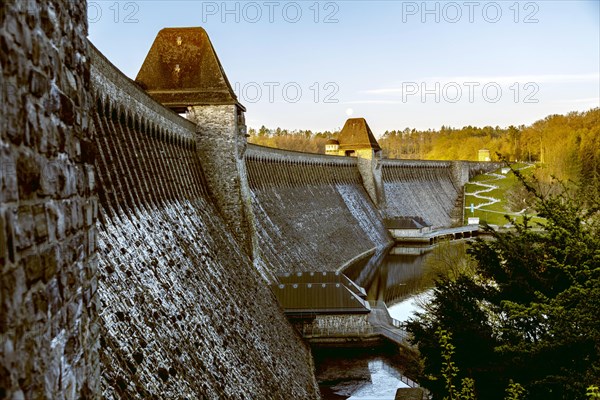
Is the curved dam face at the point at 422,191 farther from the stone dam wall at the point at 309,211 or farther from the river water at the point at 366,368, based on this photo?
the river water at the point at 366,368

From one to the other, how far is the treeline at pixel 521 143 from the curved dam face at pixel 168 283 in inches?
338

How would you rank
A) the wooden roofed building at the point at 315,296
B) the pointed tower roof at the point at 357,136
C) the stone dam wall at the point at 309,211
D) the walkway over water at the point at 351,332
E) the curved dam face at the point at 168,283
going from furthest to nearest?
the pointed tower roof at the point at 357,136 → the stone dam wall at the point at 309,211 → the walkway over water at the point at 351,332 → the wooden roofed building at the point at 315,296 → the curved dam face at the point at 168,283

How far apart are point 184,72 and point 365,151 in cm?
3351

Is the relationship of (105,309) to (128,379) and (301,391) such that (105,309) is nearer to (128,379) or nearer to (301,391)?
(128,379)

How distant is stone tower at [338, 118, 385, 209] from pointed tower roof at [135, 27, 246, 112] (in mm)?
32038

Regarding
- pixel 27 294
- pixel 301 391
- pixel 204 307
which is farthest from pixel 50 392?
pixel 301 391

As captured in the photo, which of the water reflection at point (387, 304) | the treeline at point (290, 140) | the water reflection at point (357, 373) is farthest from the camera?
the treeline at point (290, 140)

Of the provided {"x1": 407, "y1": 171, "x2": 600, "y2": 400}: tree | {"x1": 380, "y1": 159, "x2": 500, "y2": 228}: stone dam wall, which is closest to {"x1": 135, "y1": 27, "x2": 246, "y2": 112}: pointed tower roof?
{"x1": 407, "y1": 171, "x2": 600, "y2": 400}: tree

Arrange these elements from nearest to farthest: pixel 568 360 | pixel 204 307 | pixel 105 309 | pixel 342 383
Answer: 1. pixel 105 309
2. pixel 568 360
3. pixel 204 307
4. pixel 342 383

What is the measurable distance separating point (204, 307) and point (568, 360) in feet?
24.1

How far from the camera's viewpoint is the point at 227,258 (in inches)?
669

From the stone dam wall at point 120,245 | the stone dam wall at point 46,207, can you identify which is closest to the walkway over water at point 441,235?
the stone dam wall at point 120,245

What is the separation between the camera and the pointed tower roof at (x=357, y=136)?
52750 millimetres

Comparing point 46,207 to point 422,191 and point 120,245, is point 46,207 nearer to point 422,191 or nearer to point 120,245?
point 120,245
